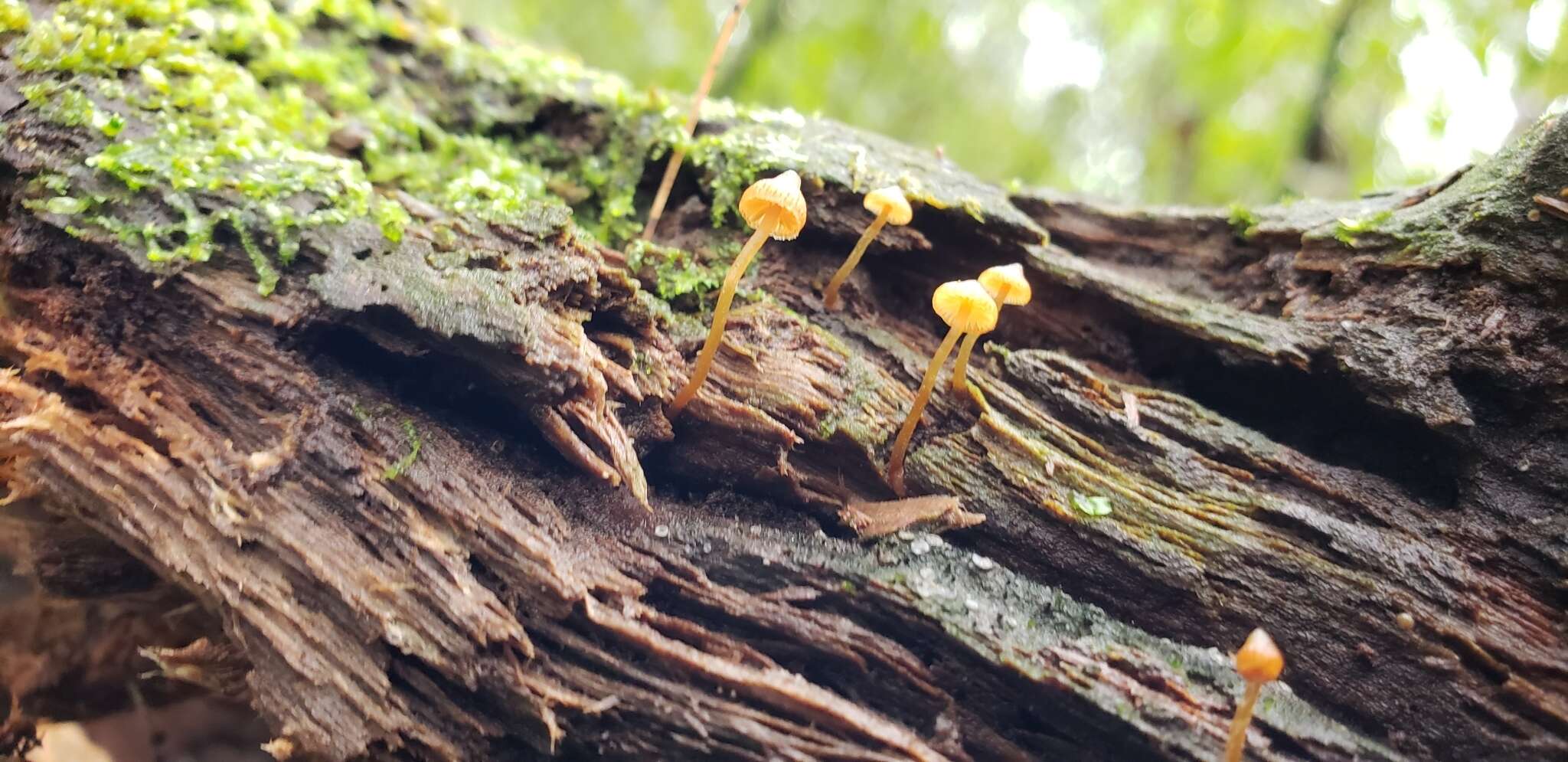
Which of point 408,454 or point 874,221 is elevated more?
point 874,221

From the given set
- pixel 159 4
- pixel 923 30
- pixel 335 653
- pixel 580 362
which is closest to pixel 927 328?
pixel 580 362

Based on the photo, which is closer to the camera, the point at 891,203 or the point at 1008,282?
the point at 1008,282

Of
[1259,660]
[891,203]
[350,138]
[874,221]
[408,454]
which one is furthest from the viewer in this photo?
[350,138]

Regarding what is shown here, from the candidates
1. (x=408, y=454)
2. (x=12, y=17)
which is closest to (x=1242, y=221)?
(x=408, y=454)

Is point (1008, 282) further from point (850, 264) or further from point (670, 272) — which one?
point (670, 272)

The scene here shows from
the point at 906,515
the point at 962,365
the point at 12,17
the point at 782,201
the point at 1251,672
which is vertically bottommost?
the point at 12,17

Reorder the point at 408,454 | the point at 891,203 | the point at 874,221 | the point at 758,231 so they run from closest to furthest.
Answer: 1. the point at 408,454
2. the point at 758,231
3. the point at 891,203
4. the point at 874,221

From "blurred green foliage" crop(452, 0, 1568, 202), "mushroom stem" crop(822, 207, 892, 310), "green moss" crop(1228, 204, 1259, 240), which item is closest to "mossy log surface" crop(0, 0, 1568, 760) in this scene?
"mushroom stem" crop(822, 207, 892, 310)
